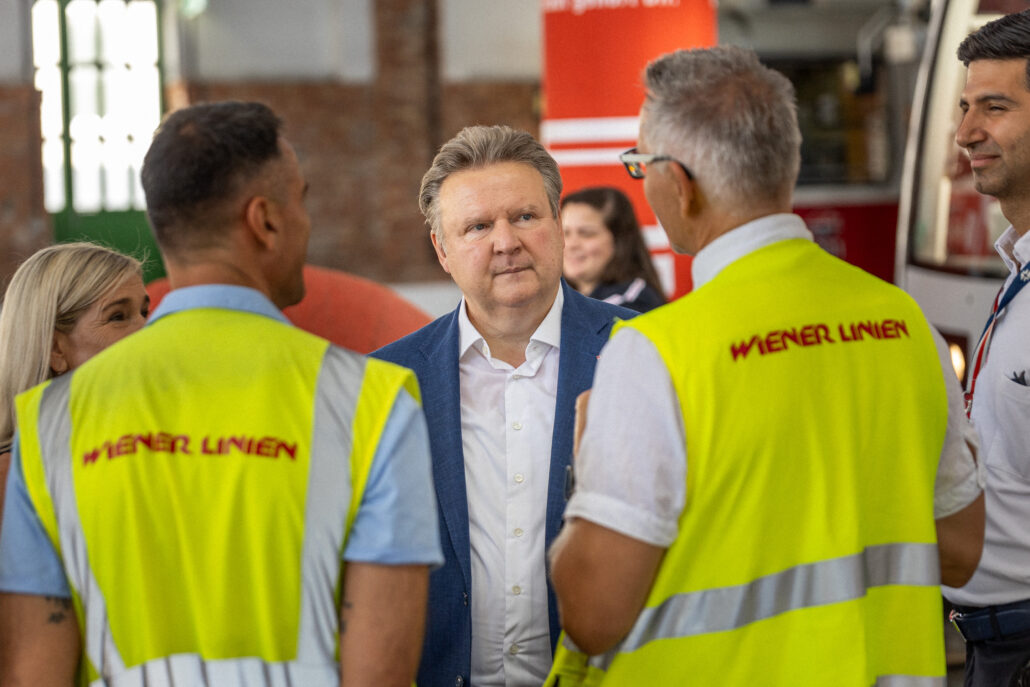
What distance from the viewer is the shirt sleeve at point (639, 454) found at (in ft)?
4.99

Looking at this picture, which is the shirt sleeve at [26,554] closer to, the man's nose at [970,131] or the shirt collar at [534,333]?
the shirt collar at [534,333]

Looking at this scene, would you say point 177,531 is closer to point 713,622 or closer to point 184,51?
point 713,622

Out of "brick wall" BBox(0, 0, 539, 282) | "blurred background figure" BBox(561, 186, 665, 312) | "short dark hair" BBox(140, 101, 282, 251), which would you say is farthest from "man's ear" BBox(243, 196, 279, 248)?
"brick wall" BBox(0, 0, 539, 282)

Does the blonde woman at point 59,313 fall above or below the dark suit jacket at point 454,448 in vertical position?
above

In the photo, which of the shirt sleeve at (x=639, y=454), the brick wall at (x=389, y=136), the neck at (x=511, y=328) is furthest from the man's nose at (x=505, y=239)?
the brick wall at (x=389, y=136)

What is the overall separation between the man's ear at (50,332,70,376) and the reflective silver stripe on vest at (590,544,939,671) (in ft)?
4.09

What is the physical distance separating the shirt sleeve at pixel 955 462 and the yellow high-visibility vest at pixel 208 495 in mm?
809

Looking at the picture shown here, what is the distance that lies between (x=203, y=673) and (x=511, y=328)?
3.51 ft

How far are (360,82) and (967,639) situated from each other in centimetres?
1034

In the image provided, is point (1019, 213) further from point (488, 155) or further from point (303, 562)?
point (303, 562)

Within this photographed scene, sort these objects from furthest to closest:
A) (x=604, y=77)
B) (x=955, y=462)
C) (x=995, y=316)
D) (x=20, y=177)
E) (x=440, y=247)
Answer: (x=20, y=177) < (x=604, y=77) < (x=440, y=247) < (x=995, y=316) < (x=955, y=462)

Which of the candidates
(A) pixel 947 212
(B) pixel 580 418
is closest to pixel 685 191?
(B) pixel 580 418

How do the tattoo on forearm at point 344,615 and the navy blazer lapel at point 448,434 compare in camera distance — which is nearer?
the tattoo on forearm at point 344,615

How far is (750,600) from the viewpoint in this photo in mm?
1595
